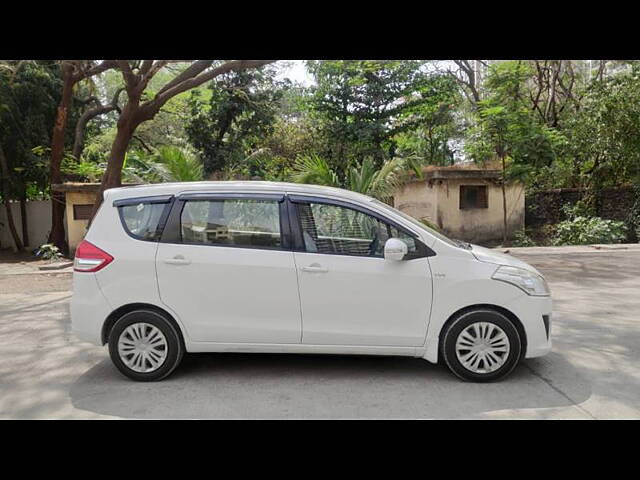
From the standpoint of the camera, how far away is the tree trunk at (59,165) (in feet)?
49.9

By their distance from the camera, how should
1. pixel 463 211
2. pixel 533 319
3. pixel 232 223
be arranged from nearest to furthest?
1. pixel 533 319
2. pixel 232 223
3. pixel 463 211

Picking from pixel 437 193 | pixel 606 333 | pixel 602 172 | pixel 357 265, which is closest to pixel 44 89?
pixel 437 193

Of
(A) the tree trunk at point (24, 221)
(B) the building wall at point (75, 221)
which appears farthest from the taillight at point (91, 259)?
(A) the tree trunk at point (24, 221)

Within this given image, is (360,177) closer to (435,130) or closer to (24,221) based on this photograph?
(435,130)

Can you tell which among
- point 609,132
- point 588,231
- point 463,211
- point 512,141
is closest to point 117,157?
point 463,211

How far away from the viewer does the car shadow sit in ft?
12.6

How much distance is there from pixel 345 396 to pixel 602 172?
16121mm

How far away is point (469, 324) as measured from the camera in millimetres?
4301

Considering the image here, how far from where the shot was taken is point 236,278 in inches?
173

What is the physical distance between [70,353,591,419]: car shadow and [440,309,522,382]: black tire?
93 mm

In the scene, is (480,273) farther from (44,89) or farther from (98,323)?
(44,89)

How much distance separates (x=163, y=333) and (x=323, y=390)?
1.51m

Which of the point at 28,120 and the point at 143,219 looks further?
the point at 28,120

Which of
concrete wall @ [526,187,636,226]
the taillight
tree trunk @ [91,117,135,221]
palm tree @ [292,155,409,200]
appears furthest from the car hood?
concrete wall @ [526,187,636,226]
